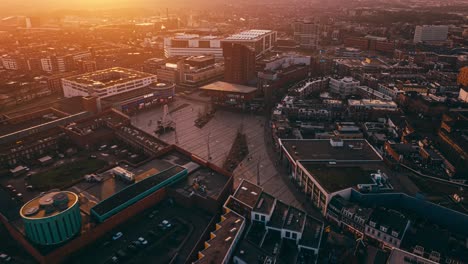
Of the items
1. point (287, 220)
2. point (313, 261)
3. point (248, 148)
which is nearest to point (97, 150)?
point (248, 148)

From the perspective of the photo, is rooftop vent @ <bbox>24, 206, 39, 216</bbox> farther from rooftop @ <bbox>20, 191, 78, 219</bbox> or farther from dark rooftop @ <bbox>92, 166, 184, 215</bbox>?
dark rooftop @ <bbox>92, 166, 184, 215</bbox>

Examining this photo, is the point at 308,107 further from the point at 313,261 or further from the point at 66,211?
the point at 66,211

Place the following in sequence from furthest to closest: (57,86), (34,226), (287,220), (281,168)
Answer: (57,86)
(281,168)
(287,220)
(34,226)

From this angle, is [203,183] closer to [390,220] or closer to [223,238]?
[223,238]

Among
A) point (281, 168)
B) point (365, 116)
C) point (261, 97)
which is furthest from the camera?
point (261, 97)

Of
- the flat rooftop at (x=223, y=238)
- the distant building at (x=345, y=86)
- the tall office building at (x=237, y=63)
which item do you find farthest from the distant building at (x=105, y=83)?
the flat rooftop at (x=223, y=238)
